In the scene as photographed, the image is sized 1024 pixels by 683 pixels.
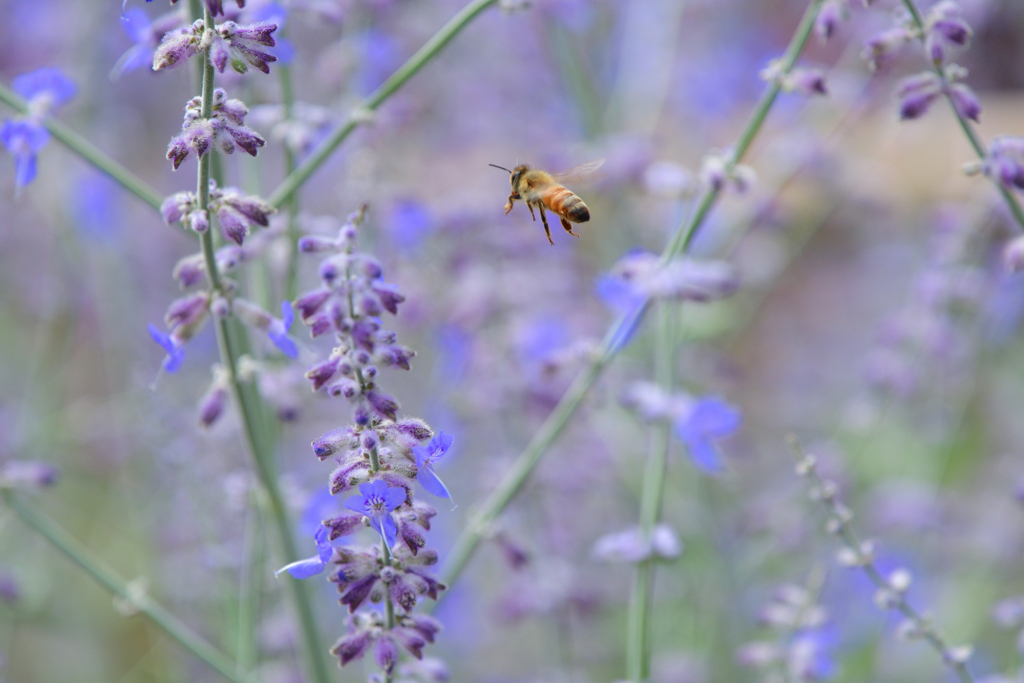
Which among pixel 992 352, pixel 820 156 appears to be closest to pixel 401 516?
pixel 820 156

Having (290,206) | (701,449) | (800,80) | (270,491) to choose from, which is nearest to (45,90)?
(290,206)

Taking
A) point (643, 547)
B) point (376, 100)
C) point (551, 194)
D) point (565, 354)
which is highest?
point (551, 194)

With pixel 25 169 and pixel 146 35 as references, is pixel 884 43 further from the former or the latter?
pixel 25 169

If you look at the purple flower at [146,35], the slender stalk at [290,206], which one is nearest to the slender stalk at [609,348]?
the slender stalk at [290,206]

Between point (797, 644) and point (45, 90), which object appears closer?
point (45, 90)

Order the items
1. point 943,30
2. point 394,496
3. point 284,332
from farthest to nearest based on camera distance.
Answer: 1. point 943,30
2. point 284,332
3. point 394,496

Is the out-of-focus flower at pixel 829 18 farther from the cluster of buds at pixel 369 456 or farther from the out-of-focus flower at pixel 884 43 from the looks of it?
the cluster of buds at pixel 369 456
